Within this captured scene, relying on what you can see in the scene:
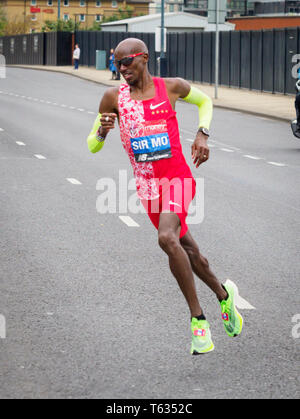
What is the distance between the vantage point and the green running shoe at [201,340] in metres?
5.50

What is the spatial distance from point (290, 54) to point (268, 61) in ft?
6.83

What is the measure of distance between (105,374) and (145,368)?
0.82 ft

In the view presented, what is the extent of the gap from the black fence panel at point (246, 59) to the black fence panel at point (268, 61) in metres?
1.64

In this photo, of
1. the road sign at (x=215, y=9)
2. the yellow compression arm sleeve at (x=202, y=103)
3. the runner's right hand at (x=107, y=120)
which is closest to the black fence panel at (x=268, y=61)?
the road sign at (x=215, y=9)

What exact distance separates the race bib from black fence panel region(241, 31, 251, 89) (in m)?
35.4

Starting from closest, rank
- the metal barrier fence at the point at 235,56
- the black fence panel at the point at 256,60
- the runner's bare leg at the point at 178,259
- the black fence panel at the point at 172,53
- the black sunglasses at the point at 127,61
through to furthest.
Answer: the runner's bare leg at the point at 178,259, the black sunglasses at the point at 127,61, the metal barrier fence at the point at 235,56, the black fence panel at the point at 256,60, the black fence panel at the point at 172,53

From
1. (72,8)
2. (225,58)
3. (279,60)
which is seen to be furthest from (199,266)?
(72,8)

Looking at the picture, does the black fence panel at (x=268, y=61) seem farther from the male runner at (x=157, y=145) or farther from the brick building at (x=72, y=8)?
the brick building at (x=72, y=8)

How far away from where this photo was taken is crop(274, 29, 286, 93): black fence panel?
3716 cm

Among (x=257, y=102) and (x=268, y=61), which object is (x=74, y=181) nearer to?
(x=257, y=102)

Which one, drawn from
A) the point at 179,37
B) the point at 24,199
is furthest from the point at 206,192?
the point at 179,37

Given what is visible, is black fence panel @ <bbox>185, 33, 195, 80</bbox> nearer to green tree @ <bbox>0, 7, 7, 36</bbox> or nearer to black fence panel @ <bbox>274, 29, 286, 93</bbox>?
black fence panel @ <bbox>274, 29, 286, 93</bbox>

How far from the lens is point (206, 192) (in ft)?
43.0

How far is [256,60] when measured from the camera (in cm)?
3984
